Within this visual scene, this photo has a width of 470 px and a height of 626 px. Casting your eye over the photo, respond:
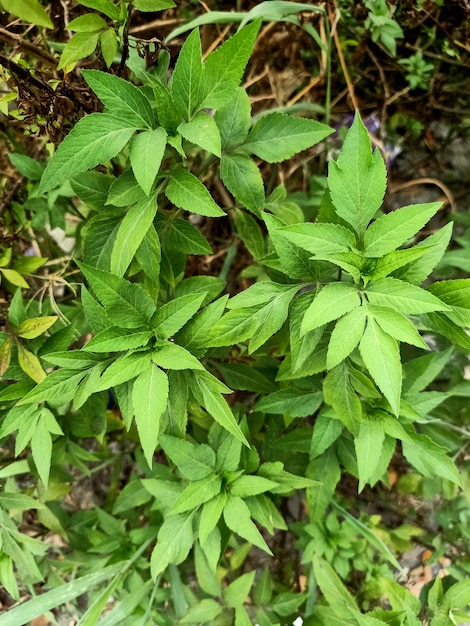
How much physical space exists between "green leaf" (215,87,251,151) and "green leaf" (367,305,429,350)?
1.90ft

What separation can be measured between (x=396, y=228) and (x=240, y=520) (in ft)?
2.63

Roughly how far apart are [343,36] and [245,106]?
115 cm

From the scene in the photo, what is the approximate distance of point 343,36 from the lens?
2135mm

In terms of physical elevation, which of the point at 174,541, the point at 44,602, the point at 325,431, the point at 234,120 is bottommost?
the point at 44,602

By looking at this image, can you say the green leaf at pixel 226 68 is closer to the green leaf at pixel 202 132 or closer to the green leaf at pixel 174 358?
the green leaf at pixel 202 132

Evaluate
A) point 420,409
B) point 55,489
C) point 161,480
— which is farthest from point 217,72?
point 55,489

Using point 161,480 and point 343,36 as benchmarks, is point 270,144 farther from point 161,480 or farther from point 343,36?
point 343,36

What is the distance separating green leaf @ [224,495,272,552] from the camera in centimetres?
125

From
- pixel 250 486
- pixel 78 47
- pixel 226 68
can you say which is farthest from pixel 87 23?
pixel 250 486

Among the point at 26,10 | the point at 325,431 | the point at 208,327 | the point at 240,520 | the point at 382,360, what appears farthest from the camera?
the point at 325,431

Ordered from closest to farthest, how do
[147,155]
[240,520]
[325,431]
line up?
[147,155], [240,520], [325,431]

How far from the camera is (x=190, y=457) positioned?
4.45ft

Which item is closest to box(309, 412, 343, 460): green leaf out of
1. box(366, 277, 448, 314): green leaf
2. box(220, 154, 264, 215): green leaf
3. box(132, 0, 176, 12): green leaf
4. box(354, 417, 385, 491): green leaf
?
box(354, 417, 385, 491): green leaf

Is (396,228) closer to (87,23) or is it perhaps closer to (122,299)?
(122,299)
